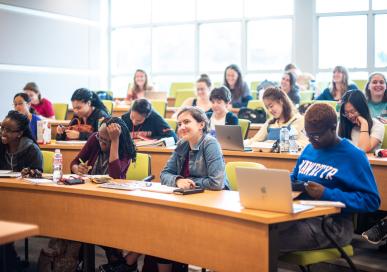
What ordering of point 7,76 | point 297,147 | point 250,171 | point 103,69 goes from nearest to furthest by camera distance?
1. point 250,171
2. point 297,147
3. point 7,76
4. point 103,69

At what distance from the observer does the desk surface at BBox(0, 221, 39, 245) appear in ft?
7.26

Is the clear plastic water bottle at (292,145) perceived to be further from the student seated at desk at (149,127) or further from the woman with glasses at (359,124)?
the student seated at desk at (149,127)

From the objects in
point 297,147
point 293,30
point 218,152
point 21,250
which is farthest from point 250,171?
point 293,30

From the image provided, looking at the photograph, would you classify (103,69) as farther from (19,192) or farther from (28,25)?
(19,192)

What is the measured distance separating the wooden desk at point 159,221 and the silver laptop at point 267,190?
0.15 ft

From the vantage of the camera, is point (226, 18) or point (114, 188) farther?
point (226, 18)

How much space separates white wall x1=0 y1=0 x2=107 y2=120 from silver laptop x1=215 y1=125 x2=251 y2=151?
20.9 feet

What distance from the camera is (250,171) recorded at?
9.62 feet

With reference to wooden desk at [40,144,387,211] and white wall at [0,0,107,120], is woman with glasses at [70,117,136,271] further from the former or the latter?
white wall at [0,0,107,120]

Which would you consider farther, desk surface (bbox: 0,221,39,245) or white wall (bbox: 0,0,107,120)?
white wall (bbox: 0,0,107,120)

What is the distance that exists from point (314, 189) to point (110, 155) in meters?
1.62

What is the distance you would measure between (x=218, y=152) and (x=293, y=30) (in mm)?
7690

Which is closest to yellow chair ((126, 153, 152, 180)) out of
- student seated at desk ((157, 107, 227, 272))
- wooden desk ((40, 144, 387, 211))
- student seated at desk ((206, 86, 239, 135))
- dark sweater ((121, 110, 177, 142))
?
student seated at desk ((157, 107, 227, 272))

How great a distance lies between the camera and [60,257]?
157 inches
